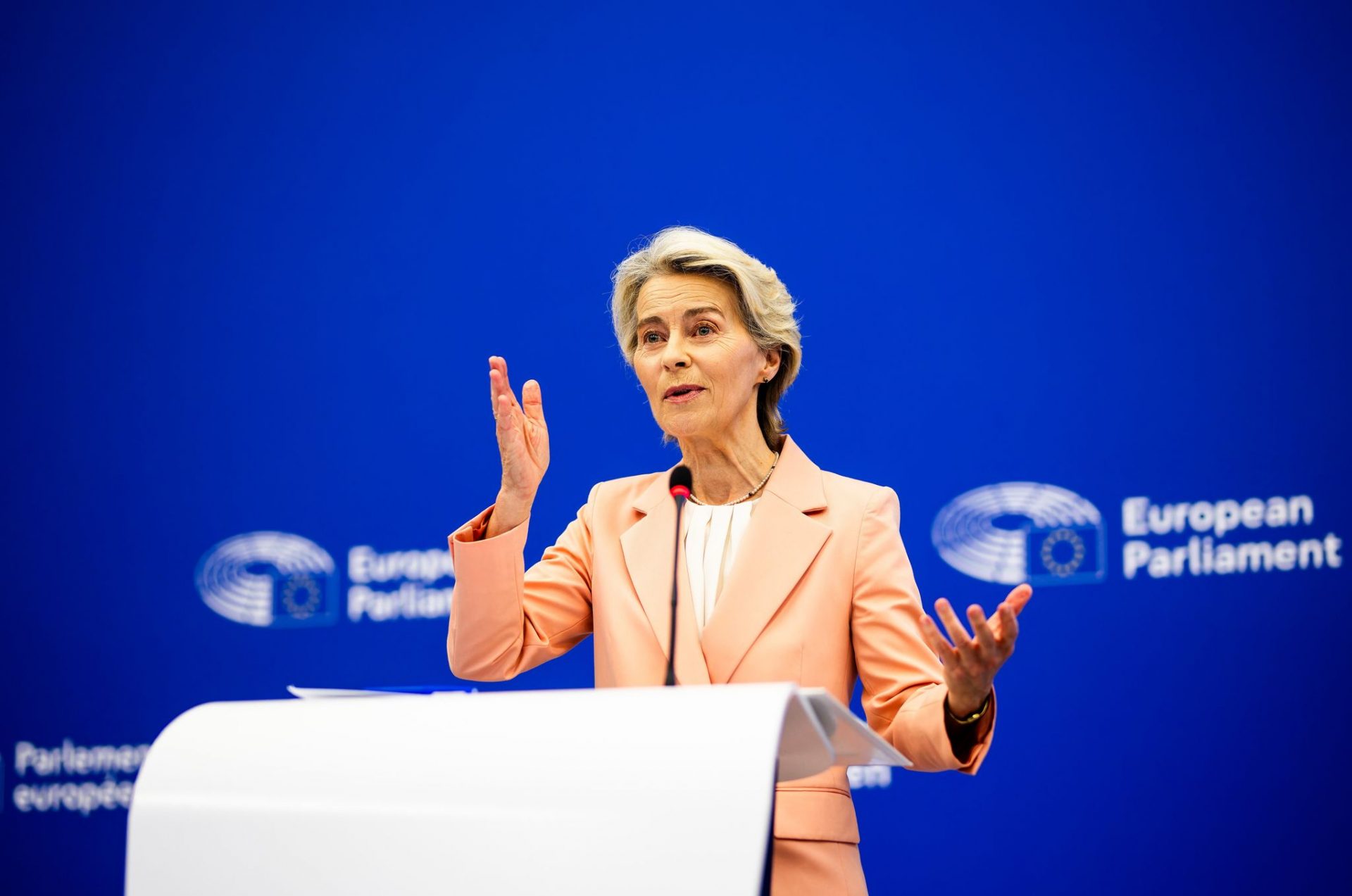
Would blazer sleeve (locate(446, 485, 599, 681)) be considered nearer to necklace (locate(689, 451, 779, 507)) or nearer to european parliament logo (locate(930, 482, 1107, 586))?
necklace (locate(689, 451, 779, 507))

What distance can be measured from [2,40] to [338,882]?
9.65ft

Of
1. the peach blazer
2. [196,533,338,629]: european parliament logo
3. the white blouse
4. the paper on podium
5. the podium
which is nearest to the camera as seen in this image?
the podium

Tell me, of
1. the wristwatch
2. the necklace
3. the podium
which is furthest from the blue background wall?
the podium

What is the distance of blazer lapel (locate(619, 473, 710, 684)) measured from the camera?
1913mm

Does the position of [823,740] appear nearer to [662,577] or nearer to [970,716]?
[970,716]

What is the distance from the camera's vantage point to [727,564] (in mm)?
2061

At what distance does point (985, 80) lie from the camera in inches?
139

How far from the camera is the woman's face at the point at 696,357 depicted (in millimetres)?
2105

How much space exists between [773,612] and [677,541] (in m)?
0.23

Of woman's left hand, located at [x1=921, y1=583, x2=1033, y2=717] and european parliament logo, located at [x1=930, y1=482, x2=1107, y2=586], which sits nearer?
woman's left hand, located at [x1=921, y1=583, x2=1033, y2=717]

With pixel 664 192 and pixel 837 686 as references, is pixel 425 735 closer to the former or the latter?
pixel 837 686

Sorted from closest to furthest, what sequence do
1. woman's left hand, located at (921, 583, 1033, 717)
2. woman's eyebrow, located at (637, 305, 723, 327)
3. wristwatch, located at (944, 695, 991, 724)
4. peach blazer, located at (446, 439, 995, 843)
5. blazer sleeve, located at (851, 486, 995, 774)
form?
1. woman's left hand, located at (921, 583, 1033, 717)
2. wristwatch, located at (944, 695, 991, 724)
3. blazer sleeve, located at (851, 486, 995, 774)
4. peach blazer, located at (446, 439, 995, 843)
5. woman's eyebrow, located at (637, 305, 723, 327)

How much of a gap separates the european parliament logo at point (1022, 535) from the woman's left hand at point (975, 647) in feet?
6.00

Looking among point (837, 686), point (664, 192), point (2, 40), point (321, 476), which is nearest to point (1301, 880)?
point (837, 686)
